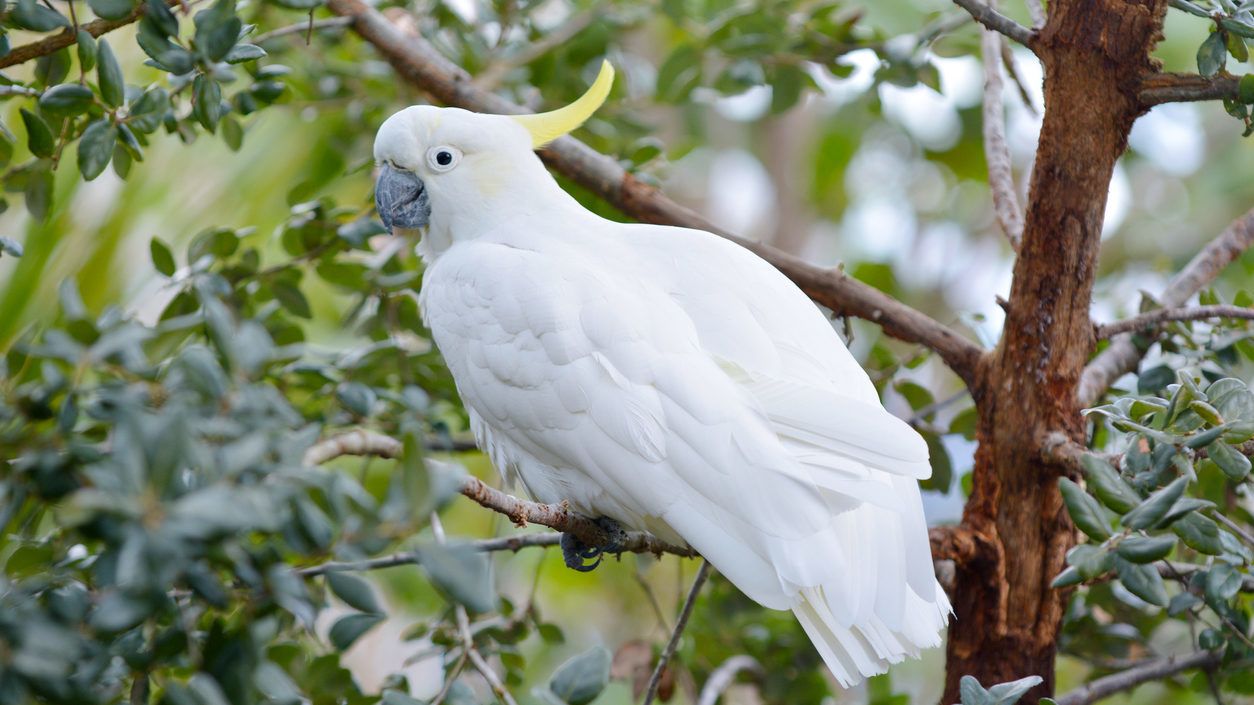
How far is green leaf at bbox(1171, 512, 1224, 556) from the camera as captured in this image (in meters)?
1.14

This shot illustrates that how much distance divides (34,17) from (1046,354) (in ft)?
4.30

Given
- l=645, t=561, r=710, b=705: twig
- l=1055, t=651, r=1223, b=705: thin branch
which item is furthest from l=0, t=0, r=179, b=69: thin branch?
l=1055, t=651, r=1223, b=705: thin branch

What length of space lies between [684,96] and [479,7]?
1.91 ft

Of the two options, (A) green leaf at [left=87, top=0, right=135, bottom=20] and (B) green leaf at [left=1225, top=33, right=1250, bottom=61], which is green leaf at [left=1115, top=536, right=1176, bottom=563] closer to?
(B) green leaf at [left=1225, top=33, right=1250, bottom=61]

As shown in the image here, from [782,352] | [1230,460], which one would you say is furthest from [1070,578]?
[782,352]

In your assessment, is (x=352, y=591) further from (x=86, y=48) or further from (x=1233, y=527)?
(x=1233, y=527)

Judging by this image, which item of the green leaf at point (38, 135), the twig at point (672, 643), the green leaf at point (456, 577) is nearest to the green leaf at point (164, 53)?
the green leaf at point (38, 135)

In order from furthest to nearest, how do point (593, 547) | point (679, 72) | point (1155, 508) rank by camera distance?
1. point (679, 72)
2. point (593, 547)
3. point (1155, 508)

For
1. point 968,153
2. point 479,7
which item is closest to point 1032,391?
point 479,7

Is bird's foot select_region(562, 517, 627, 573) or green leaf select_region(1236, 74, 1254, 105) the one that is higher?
green leaf select_region(1236, 74, 1254, 105)

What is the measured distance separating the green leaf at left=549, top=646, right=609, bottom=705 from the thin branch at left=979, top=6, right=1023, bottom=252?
87cm

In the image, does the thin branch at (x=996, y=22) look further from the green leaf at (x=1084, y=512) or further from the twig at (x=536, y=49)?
the twig at (x=536, y=49)

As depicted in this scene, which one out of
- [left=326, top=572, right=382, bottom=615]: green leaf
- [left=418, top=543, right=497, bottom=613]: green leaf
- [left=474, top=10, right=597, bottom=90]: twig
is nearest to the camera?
[left=418, top=543, right=497, bottom=613]: green leaf

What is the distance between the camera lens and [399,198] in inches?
72.3
